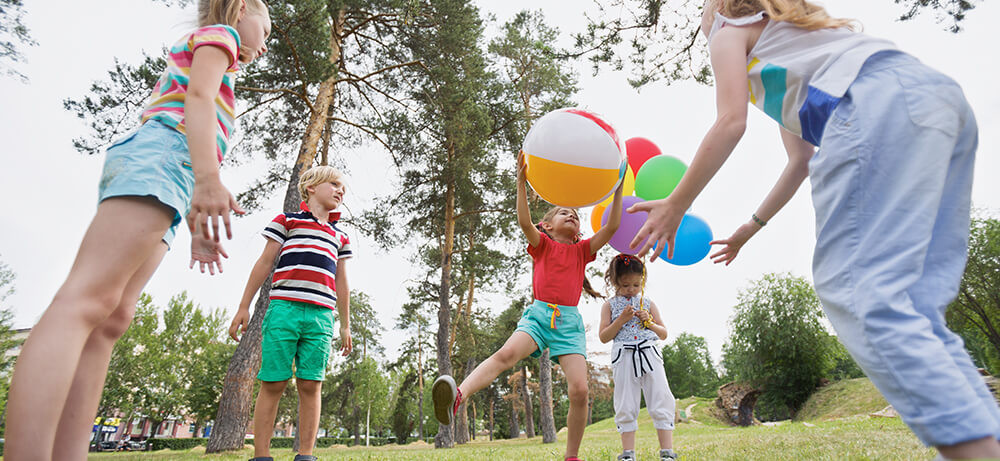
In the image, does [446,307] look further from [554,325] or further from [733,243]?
[733,243]

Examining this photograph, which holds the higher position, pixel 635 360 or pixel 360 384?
pixel 360 384

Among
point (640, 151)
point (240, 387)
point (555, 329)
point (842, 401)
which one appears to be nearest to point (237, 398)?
point (240, 387)

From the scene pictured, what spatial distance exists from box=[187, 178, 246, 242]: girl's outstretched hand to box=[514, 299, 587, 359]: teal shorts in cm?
231

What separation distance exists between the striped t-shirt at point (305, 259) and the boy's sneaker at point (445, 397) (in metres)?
1.01

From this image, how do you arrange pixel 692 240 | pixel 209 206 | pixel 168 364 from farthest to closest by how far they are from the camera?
pixel 168 364 → pixel 692 240 → pixel 209 206

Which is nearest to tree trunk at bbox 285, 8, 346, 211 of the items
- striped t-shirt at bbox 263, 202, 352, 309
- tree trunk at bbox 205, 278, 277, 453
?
tree trunk at bbox 205, 278, 277, 453

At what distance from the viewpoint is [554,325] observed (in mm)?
3592

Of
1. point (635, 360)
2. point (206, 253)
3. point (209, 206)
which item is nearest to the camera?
point (209, 206)

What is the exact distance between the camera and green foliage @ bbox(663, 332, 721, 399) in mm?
53062

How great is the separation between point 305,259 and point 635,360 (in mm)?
2853

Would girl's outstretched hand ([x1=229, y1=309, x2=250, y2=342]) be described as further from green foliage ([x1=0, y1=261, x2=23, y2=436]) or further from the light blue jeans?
green foliage ([x1=0, y1=261, x2=23, y2=436])

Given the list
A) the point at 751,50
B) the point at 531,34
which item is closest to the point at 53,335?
the point at 751,50

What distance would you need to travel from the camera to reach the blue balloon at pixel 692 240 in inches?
156

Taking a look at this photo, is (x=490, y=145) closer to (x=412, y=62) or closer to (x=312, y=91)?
(x=412, y=62)
